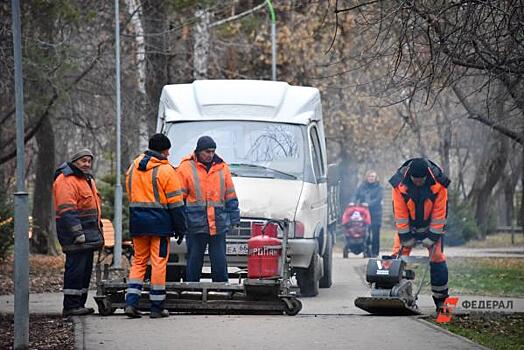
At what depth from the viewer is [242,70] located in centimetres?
3588

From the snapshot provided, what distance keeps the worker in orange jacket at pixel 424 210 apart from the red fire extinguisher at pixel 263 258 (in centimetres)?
154

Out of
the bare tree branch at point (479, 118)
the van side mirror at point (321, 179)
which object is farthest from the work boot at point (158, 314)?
the bare tree branch at point (479, 118)

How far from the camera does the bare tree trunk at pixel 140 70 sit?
2686 centimetres

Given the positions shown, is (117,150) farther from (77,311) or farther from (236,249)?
(77,311)

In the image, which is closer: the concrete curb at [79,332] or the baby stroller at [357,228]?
the concrete curb at [79,332]

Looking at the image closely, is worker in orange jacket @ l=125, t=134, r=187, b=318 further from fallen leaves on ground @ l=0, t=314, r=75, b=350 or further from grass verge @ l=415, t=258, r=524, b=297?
grass verge @ l=415, t=258, r=524, b=297

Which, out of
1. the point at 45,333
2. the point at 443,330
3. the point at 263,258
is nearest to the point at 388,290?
the point at 263,258

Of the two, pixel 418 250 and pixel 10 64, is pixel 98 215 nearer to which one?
pixel 10 64

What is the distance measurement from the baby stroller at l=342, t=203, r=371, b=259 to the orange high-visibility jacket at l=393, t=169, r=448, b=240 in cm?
1518

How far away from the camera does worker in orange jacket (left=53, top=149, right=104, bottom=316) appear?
13547mm

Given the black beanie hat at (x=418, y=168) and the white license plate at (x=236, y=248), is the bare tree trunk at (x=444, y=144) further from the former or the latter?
the black beanie hat at (x=418, y=168)

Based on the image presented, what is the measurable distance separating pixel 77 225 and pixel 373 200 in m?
16.8

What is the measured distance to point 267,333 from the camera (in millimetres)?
11609

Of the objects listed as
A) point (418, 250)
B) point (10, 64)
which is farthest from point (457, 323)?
point (418, 250)
